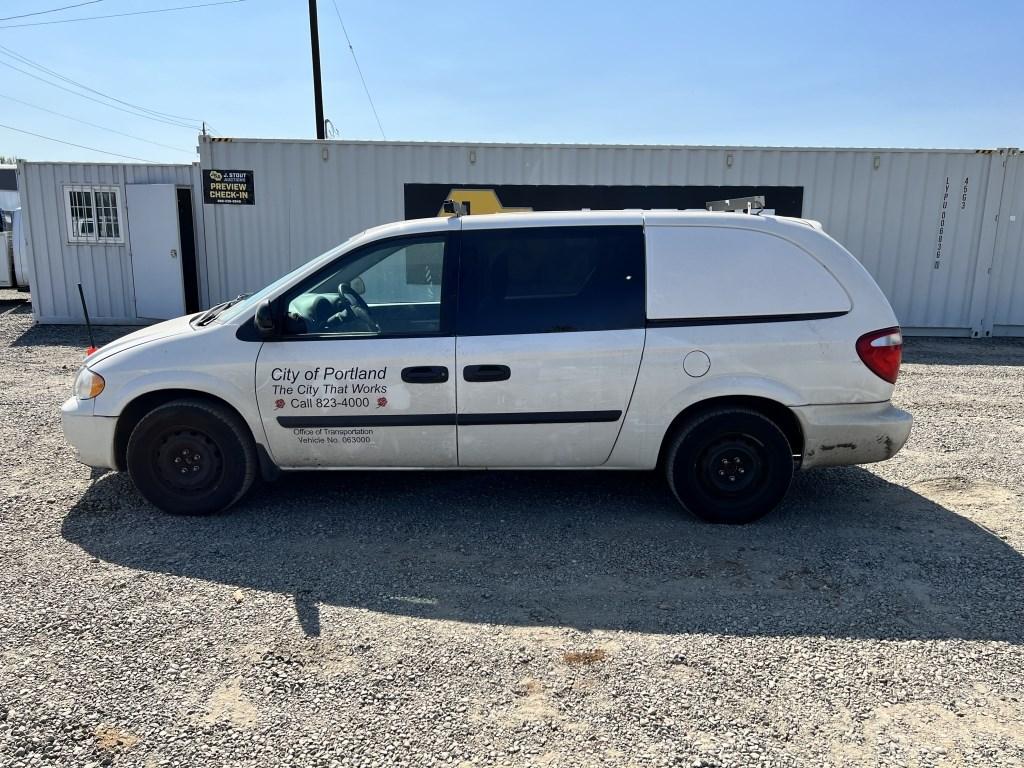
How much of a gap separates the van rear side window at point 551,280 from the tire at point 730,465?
74 centimetres

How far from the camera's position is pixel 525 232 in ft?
14.4

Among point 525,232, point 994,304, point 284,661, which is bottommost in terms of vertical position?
point 284,661

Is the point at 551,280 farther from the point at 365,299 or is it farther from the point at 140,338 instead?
the point at 140,338

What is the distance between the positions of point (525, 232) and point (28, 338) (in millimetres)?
10635

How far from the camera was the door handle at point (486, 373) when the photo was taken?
4191mm

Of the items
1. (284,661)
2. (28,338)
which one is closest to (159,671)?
(284,661)

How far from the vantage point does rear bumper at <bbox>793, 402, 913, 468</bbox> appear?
428 cm

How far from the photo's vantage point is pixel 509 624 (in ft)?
10.9

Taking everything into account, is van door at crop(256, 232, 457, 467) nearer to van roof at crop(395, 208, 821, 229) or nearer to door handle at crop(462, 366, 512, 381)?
door handle at crop(462, 366, 512, 381)

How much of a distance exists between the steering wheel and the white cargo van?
15 millimetres

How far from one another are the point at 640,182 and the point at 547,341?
849 cm

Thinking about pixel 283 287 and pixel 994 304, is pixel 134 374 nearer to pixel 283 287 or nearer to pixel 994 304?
pixel 283 287

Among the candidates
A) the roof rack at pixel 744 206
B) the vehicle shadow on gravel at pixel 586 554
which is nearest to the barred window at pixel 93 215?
the vehicle shadow on gravel at pixel 586 554

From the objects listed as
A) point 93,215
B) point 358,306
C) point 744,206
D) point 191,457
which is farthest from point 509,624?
point 93,215
